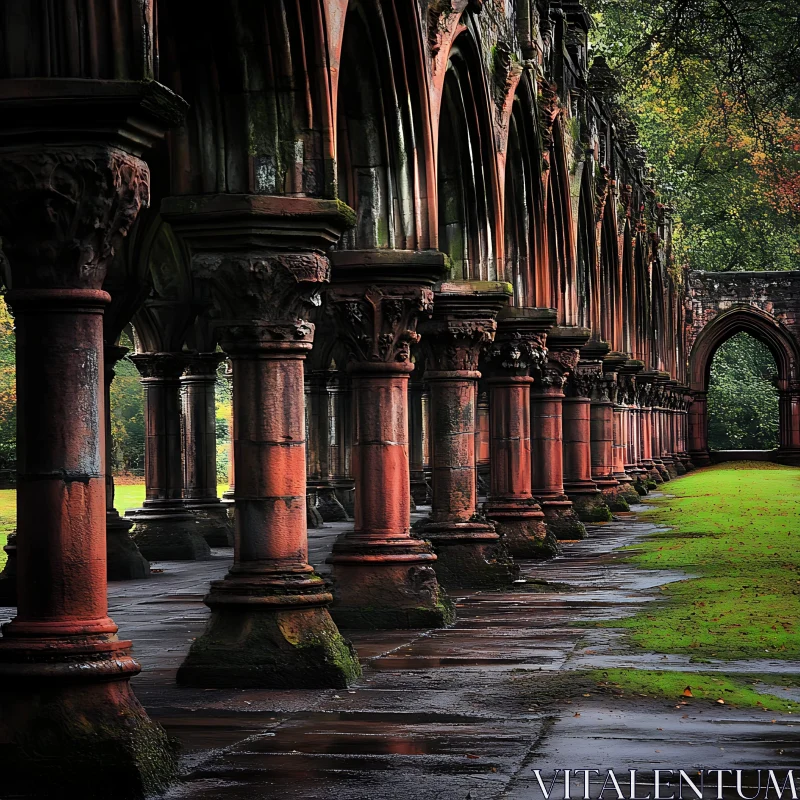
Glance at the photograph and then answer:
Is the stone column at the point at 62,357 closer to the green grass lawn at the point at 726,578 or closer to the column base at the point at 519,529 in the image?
the green grass lawn at the point at 726,578

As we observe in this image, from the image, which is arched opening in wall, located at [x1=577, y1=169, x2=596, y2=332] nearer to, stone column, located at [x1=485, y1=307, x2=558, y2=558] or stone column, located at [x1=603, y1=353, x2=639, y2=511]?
stone column, located at [x1=603, y1=353, x2=639, y2=511]

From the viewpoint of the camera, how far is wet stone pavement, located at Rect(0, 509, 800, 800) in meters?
7.09

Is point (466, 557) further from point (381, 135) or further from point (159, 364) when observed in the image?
point (159, 364)

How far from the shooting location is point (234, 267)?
399 inches

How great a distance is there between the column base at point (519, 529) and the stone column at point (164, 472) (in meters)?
4.08

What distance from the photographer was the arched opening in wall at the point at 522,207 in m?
20.4

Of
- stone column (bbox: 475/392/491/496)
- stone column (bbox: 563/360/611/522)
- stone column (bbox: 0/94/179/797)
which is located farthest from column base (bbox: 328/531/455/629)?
stone column (bbox: 475/392/491/496)

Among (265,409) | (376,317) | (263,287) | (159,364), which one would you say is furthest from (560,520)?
(263,287)

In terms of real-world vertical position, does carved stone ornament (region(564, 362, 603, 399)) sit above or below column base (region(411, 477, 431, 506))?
above

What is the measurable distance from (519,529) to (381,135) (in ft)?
25.8

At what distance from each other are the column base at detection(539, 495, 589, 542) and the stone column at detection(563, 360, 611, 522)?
332 cm

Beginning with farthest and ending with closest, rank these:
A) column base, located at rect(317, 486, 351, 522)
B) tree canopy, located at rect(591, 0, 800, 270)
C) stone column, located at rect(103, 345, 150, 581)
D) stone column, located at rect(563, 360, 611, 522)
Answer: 1. tree canopy, located at rect(591, 0, 800, 270)
2. column base, located at rect(317, 486, 351, 522)
3. stone column, located at rect(563, 360, 611, 522)
4. stone column, located at rect(103, 345, 150, 581)

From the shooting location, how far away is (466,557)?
16266 mm

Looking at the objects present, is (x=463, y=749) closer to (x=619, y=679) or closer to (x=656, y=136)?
(x=619, y=679)
